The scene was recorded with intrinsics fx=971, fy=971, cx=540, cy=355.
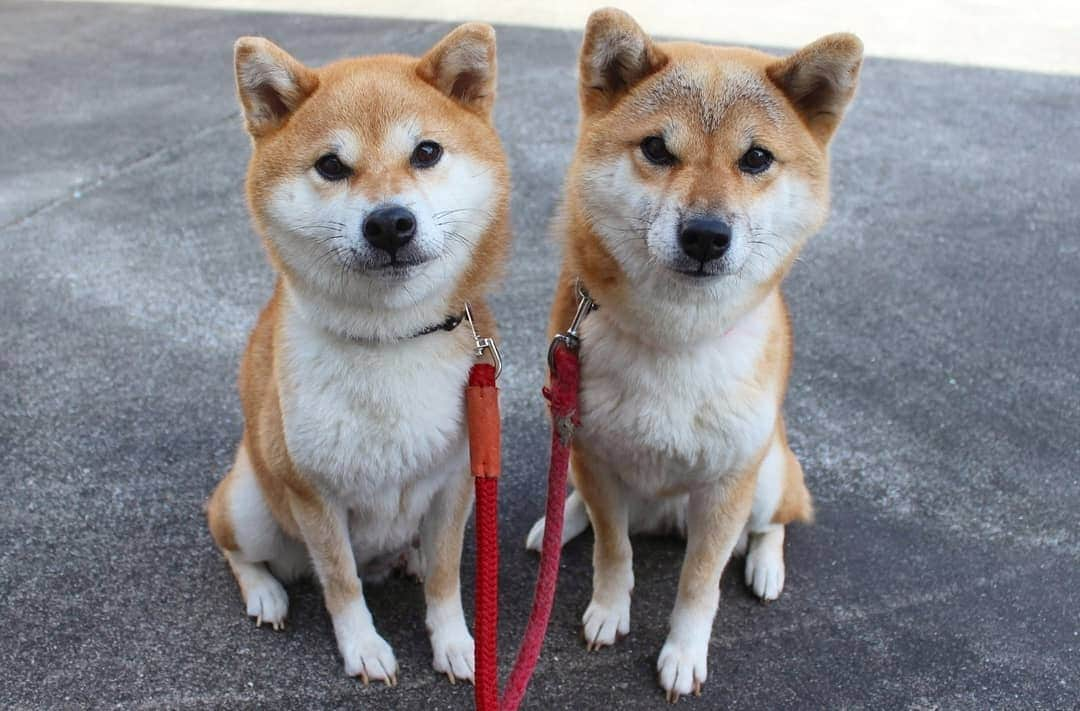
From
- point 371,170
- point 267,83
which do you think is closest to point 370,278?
point 371,170

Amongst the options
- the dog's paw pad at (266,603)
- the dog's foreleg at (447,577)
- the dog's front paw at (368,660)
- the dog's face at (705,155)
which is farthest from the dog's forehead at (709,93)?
the dog's paw pad at (266,603)

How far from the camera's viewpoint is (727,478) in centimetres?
235

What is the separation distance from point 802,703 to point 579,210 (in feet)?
4.42

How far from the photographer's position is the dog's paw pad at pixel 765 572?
2.76 meters

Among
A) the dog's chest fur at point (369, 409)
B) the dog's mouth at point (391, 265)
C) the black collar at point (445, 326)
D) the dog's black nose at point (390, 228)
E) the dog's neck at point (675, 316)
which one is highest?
the dog's black nose at point (390, 228)

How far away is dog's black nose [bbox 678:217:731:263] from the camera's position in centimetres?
201

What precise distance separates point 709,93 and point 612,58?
24 centimetres

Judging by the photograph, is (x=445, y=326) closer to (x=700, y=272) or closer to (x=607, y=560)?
(x=700, y=272)

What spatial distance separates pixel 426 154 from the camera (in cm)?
217

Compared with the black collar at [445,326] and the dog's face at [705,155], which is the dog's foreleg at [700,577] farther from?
the black collar at [445,326]

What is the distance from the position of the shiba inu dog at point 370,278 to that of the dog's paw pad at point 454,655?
13 centimetres

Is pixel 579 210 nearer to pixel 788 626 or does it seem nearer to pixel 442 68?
pixel 442 68

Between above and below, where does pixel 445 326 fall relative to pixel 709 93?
below

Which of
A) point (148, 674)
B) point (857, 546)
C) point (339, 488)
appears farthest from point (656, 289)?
point (148, 674)
